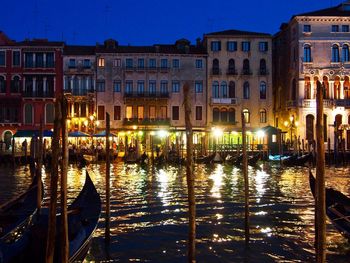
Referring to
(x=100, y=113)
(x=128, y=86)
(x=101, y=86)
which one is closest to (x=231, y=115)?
(x=128, y=86)

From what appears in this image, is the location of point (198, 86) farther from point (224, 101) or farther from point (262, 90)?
point (262, 90)

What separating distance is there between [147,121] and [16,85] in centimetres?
840

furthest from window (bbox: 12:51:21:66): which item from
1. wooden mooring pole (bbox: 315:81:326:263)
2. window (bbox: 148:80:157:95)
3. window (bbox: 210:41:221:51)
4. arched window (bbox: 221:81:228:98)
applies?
wooden mooring pole (bbox: 315:81:326:263)

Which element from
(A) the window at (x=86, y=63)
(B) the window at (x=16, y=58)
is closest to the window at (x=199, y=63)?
(A) the window at (x=86, y=63)

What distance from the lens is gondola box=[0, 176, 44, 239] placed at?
6568 mm

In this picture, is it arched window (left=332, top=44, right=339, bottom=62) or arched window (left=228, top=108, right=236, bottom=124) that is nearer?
arched window (left=332, top=44, right=339, bottom=62)

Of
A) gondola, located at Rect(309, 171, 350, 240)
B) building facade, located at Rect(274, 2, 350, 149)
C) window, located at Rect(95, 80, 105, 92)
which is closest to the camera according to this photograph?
gondola, located at Rect(309, 171, 350, 240)

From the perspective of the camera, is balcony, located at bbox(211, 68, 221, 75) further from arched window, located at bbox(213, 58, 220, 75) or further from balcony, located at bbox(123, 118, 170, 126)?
balcony, located at bbox(123, 118, 170, 126)

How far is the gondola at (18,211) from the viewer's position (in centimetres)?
657

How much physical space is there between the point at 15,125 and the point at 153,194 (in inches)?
801

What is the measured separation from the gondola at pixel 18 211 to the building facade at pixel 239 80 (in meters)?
23.6

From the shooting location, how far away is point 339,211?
7.77 meters

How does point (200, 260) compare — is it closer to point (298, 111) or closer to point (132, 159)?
point (132, 159)

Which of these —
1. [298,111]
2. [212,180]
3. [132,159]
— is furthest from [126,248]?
[298,111]
